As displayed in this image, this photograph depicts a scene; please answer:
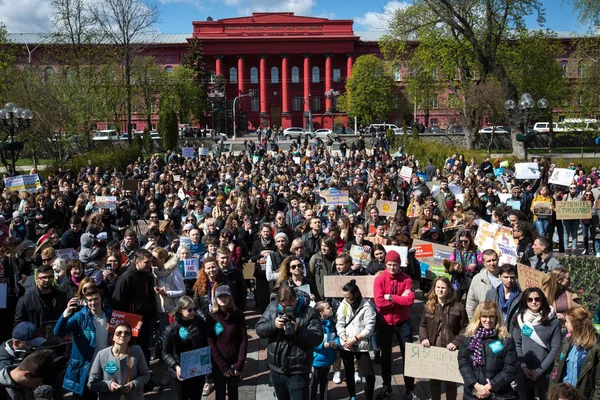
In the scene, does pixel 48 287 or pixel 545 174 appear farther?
pixel 545 174

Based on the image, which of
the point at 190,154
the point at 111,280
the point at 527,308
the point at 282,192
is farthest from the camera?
the point at 190,154

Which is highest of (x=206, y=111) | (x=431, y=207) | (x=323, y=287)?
(x=206, y=111)

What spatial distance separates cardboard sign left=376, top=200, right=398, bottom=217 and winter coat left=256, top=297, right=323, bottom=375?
9.14m

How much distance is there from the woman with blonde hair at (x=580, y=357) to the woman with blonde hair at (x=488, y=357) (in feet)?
1.51

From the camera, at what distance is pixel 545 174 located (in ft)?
63.8

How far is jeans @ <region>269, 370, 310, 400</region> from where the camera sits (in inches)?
232

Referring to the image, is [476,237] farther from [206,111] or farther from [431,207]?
[206,111]

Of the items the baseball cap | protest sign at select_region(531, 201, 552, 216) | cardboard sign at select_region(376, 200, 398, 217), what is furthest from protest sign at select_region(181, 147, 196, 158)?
the baseball cap

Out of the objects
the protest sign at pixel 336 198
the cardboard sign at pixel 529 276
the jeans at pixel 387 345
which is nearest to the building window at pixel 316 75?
the protest sign at pixel 336 198

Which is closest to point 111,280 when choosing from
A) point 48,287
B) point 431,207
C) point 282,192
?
Result: point 48,287

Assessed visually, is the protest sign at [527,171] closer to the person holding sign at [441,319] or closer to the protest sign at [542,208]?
the protest sign at [542,208]

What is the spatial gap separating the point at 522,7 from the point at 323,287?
36849mm

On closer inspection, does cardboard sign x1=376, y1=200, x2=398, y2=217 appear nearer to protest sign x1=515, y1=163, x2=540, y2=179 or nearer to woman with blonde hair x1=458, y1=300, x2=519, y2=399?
protest sign x1=515, y1=163, x2=540, y2=179

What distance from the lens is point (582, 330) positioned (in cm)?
557
